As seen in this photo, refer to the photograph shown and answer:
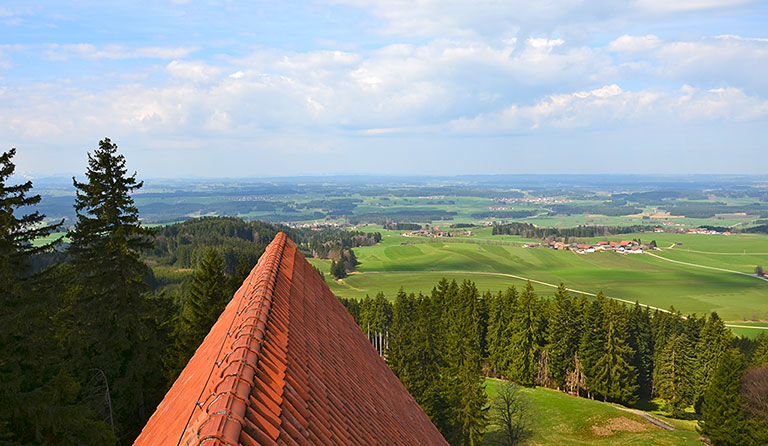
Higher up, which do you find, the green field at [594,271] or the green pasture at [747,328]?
the green field at [594,271]

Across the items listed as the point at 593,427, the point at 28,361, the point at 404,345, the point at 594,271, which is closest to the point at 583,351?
the point at 593,427

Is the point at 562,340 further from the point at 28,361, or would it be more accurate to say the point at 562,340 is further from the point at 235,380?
the point at 235,380

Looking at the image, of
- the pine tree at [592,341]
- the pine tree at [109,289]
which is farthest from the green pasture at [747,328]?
the pine tree at [109,289]

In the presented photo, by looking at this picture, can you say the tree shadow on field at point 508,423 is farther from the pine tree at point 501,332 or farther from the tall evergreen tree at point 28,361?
the tall evergreen tree at point 28,361

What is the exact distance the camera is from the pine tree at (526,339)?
2283 inches

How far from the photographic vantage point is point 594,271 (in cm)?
12788

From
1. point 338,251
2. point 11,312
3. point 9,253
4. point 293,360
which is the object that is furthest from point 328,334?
point 338,251

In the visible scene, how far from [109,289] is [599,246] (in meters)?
173

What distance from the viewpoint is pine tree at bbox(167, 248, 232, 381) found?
78.5ft

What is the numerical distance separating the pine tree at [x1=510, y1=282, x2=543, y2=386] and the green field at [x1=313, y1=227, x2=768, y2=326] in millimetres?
44927

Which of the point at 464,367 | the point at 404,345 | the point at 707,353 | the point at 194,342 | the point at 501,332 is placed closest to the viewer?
the point at 194,342

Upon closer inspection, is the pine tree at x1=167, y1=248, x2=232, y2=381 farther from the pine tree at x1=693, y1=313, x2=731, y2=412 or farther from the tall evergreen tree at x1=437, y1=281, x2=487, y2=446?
the pine tree at x1=693, y1=313, x2=731, y2=412

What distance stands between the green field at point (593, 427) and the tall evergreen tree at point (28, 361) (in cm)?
3355

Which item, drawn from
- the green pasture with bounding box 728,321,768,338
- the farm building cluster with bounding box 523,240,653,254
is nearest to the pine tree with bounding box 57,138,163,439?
the green pasture with bounding box 728,321,768,338
